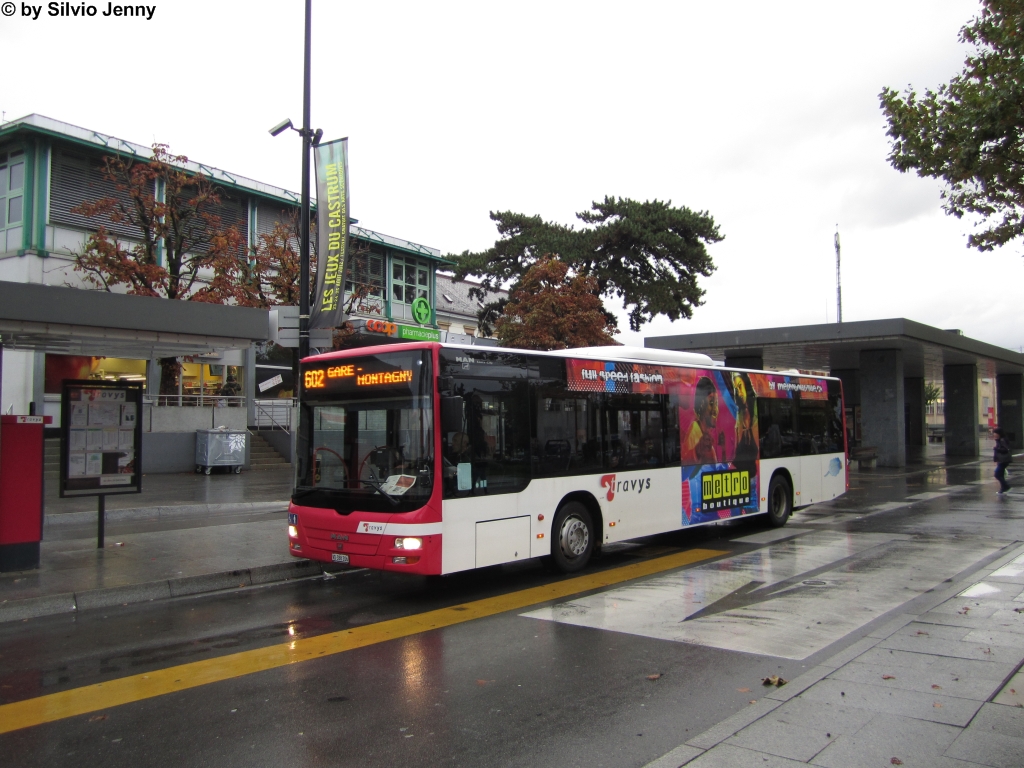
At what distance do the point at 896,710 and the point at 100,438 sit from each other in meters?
10.2

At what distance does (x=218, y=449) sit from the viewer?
24078 millimetres

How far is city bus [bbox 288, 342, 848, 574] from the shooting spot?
810cm

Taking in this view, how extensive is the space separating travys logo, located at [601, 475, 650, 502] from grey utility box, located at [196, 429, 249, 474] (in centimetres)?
1719

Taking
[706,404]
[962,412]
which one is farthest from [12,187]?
[962,412]

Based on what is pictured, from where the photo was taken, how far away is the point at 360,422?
8.55 meters

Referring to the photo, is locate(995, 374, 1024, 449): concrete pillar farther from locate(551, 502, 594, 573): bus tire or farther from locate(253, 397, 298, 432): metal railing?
locate(551, 502, 594, 573): bus tire

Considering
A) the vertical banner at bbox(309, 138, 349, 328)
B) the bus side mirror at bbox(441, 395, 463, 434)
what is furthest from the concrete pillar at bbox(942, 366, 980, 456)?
the bus side mirror at bbox(441, 395, 463, 434)

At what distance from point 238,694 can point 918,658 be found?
5.09 m

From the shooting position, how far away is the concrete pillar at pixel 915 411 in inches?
1661

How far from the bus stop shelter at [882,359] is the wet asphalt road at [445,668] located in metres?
16.9

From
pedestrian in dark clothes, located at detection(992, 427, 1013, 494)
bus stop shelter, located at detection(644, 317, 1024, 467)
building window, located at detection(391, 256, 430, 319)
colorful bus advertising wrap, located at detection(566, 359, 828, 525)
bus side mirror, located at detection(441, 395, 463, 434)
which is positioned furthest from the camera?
building window, located at detection(391, 256, 430, 319)

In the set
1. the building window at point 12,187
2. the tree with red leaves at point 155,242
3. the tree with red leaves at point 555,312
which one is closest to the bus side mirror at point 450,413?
the tree with red leaves at point 155,242

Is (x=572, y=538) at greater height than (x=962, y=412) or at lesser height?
lesser

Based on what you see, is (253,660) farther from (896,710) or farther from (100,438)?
(100,438)
